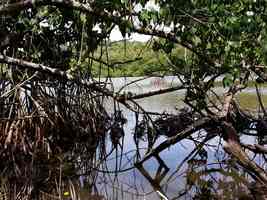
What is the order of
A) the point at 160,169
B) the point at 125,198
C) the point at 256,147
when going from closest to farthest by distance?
the point at 256,147 < the point at 125,198 < the point at 160,169

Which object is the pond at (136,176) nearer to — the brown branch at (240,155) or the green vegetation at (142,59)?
the green vegetation at (142,59)

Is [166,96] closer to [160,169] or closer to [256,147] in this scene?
[160,169]

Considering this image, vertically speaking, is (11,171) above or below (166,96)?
above

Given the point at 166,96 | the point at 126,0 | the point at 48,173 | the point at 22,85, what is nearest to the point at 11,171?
the point at 48,173

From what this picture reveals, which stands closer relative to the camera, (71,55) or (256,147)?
(256,147)

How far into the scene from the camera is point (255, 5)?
12.2 feet

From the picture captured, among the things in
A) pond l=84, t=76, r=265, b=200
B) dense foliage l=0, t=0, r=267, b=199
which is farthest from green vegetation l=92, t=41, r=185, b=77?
pond l=84, t=76, r=265, b=200

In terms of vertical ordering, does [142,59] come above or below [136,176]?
above

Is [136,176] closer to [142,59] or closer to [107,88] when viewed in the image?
[107,88]

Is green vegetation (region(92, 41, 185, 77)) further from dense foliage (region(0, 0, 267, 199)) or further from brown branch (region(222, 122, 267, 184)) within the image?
brown branch (region(222, 122, 267, 184))

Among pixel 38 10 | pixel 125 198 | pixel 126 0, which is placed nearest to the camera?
pixel 126 0

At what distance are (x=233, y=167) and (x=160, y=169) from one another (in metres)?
0.69

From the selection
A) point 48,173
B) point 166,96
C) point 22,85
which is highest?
point 22,85

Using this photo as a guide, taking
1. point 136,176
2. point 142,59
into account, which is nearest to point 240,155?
point 136,176
